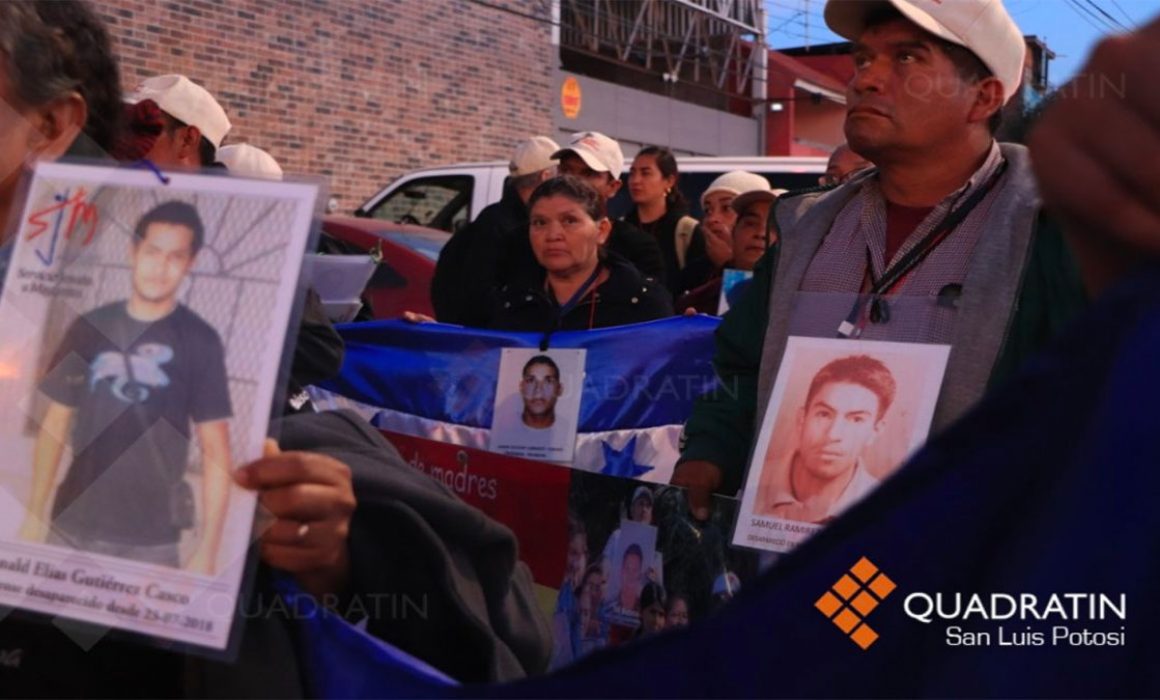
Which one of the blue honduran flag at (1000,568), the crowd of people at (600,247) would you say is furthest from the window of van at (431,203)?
the blue honduran flag at (1000,568)

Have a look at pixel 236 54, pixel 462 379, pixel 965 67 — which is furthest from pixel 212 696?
pixel 236 54

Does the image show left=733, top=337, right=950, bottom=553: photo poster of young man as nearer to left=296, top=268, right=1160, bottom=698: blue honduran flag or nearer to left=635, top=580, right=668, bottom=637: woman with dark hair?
left=635, top=580, right=668, bottom=637: woman with dark hair

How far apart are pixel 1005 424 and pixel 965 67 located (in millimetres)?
2013

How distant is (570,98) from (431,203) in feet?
31.8

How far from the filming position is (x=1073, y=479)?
3.08 feet

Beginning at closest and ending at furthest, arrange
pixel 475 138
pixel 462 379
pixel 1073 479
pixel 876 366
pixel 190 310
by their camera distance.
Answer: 1. pixel 1073 479
2. pixel 190 310
3. pixel 876 366
4. pixel 462 379
5. pixel 475 138

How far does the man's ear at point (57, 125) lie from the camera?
180 centimetres

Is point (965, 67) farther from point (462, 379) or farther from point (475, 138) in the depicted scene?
point (475, 138)

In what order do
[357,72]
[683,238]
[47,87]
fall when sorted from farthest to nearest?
[357,72], [683,238], [47,87]

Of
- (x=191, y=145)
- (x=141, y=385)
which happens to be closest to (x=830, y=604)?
(x=141, y=385)

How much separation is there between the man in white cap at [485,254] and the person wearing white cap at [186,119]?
1443 millimetres

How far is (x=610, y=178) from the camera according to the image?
21.2 feet

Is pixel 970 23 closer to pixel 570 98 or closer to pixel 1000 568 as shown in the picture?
pixel 1000 568

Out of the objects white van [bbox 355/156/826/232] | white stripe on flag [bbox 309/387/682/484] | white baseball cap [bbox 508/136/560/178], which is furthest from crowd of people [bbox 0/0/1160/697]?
white van [bbox 355/156/826/232]
